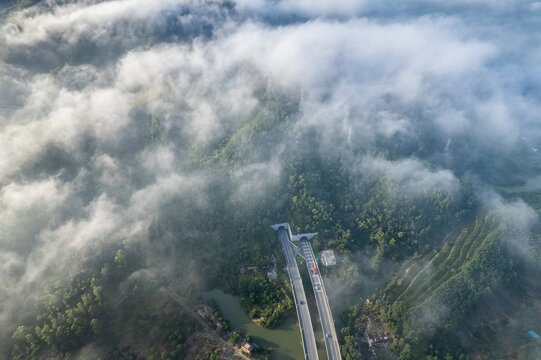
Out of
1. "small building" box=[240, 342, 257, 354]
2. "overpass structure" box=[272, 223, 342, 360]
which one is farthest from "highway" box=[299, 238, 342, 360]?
"small building" box=[240, 342, 257, 354]

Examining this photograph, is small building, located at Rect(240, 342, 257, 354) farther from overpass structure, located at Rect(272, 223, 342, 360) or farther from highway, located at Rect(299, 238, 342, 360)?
highway, located at Rect(299, 238, 342, 360)

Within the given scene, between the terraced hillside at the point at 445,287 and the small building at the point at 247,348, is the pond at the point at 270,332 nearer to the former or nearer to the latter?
the small building at the point at 247,348

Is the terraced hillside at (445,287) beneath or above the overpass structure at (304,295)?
beneath

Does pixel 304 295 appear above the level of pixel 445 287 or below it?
above

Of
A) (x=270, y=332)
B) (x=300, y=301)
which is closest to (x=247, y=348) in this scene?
(x=270, y=332)

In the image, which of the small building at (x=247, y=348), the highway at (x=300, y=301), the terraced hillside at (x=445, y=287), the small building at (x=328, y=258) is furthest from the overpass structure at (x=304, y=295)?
the terraced hillside at (x=445, y=287)

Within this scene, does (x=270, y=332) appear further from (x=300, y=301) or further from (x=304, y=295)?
(x=304, y=295)

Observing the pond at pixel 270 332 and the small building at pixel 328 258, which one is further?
the small building at pixel 328 258
